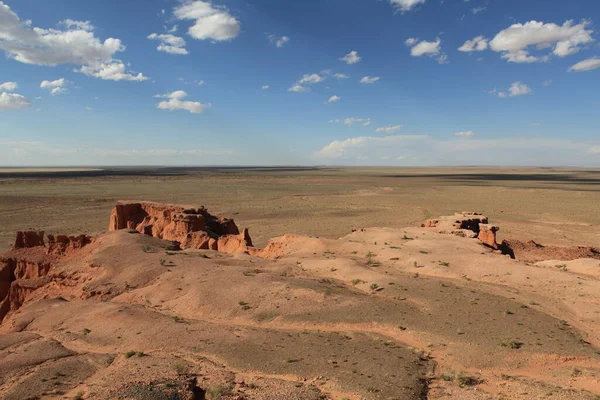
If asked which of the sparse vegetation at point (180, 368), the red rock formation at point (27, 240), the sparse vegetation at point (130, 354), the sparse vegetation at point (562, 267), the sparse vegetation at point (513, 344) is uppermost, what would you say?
the red rock formation at point (27, 240)

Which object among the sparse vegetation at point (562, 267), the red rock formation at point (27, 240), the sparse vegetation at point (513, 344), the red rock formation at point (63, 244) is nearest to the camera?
the sparse vegetation at point (513, 344)

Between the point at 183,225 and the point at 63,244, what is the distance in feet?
29.6

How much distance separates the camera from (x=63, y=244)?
24297 millimetres

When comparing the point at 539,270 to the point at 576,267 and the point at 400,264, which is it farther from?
the point at 400,264

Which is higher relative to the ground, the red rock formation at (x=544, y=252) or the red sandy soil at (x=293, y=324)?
the red sandy soil at (x=293, y=324)

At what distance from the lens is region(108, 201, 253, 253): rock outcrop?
30281 mm

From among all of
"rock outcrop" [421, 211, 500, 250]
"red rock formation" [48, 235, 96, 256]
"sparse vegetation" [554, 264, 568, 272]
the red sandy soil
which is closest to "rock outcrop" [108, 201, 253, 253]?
the red sandy soil

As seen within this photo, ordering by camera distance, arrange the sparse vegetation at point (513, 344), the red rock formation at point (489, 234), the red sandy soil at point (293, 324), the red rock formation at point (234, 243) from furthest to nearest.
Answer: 1. the red rock formation at point (489, 234)
2. the red rock formation at point (234, 243)
3. the sparse vegetation at point (513, 344)
4. the red sandy soil at point (293, 324)

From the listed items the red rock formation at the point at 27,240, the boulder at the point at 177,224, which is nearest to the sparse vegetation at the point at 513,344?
the boulder at the point at 177,224

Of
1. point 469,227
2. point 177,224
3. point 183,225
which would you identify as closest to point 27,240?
point 177,224

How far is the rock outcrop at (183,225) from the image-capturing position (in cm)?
3028

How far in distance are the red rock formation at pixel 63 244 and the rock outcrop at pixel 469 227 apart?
25.7 m

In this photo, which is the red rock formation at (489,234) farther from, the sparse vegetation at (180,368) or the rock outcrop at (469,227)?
the sparse vegetation at (180,368)

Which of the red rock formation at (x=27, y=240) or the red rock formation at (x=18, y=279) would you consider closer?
the red rock formation at (x=18, y=279)
